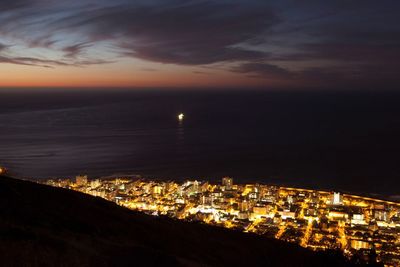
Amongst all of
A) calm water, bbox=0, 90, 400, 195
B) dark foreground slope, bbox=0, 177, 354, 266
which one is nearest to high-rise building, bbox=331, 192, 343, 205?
calm water, bbox=0, 90, 400, 195

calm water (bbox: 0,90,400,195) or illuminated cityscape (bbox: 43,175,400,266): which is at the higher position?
calm water (bbox: 0,90,400,195)

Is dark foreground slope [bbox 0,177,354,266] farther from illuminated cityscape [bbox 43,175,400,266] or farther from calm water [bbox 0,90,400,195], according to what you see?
calm water [bbox 0,90,400,195]

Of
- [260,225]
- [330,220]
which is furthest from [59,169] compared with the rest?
[330,220]

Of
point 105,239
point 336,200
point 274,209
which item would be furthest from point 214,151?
point 105,239

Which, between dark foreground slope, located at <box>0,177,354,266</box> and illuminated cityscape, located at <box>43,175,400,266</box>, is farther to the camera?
illuminated cityscape, located at <box>43,175,400,266</box>

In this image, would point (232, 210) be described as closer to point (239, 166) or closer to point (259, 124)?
point (239, 166)

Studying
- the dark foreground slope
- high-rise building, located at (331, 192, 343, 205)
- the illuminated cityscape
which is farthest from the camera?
high-rise building, located at (331, 192, 343, 205)
